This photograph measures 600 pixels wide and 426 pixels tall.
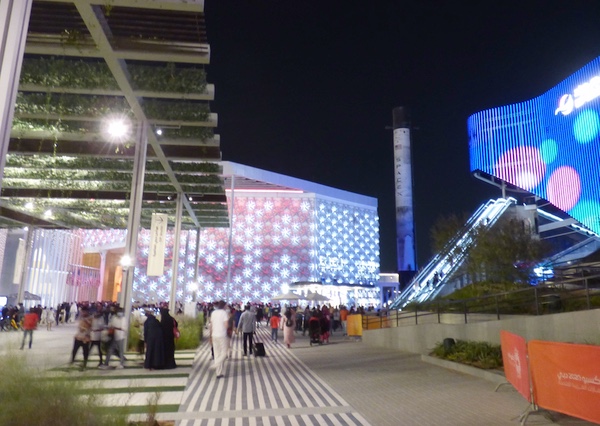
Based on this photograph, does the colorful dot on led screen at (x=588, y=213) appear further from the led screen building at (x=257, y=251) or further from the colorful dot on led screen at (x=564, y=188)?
the led screen building at (x=257, y=251)

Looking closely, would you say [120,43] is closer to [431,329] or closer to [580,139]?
[431,329]

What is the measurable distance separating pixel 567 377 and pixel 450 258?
20974 millimetres

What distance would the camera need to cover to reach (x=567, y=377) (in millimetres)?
5629

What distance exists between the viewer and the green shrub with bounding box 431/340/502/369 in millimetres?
10727

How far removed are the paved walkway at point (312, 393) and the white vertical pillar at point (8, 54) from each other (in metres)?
3.19

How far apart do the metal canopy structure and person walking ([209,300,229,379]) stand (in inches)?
211

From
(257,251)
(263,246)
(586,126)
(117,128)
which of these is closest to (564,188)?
(586,126)

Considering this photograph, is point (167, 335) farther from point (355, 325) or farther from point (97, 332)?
point (355, 325)

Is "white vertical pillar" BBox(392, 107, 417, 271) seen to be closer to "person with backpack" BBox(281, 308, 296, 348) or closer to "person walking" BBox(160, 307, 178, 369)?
"person with backpack" BBox(281, 308, 296, 348)

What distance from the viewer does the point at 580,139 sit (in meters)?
32.4

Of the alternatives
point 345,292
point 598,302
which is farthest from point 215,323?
point 345,292


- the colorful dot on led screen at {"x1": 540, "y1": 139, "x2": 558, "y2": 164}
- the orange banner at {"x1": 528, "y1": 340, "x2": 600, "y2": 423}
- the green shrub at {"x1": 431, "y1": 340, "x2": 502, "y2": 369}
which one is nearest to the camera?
the orange banner at {"x1": 528, "y1": 340, "x2": 600, "y2": 423}

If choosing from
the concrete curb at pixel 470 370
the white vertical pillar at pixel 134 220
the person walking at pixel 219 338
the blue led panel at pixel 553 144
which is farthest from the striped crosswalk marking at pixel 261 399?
the blue led panel at pixel 553 144

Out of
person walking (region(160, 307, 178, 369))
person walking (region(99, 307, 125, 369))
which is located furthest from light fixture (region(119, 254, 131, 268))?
person walking (region(160, 307, 178, 369))
